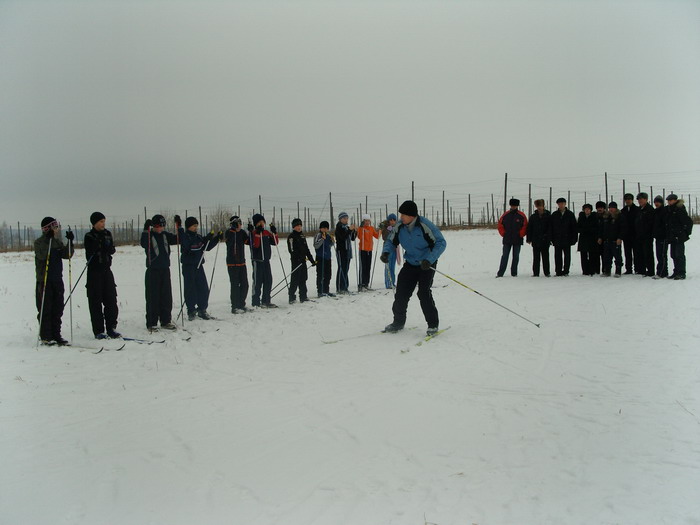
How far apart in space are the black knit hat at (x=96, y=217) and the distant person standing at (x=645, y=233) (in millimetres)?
11116

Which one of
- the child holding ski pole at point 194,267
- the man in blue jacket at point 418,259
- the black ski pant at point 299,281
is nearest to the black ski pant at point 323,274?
the black ski pant at point 299,281

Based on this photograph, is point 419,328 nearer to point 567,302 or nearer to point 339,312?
point 339,312

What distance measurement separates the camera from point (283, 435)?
412 centimetres

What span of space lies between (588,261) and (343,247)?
651 centimetres

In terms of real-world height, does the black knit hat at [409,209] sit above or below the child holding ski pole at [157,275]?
above

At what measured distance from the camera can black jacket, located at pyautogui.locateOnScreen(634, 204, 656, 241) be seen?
10.7 metres

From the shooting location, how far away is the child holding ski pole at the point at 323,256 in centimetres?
1170

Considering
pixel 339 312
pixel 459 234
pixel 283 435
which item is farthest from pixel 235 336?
pixel 459 234

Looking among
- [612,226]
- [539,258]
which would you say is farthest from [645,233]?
[539,258]

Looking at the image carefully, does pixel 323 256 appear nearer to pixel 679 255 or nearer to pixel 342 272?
pixel 342 272

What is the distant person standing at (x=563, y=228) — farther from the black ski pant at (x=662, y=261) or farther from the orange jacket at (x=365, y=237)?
the orange jacket at (x=365, y=237)

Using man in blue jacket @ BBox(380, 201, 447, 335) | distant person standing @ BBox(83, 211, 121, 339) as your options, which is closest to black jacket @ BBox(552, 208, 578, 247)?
man in blue jacket @ BBox(380, 201, 447, 335)

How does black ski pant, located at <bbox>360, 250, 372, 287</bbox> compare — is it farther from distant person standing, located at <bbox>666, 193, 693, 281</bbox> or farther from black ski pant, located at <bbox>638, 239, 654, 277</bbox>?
distant person standing, located at <bbox>666, 193, 693, 281</bbox>

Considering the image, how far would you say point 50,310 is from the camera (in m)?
7.28
